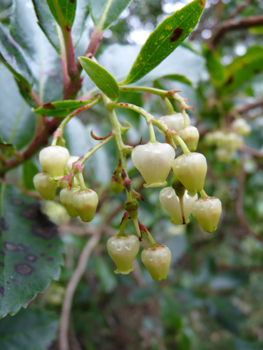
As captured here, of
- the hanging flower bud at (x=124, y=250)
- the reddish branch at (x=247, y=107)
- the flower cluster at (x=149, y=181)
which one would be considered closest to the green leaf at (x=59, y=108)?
the flower cluster at (x=149, y=181)

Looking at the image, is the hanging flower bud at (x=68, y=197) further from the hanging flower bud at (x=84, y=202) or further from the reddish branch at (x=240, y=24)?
the reddish branch at (x=240, y=24)

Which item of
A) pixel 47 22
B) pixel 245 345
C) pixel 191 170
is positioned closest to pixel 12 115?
pixel 47 22

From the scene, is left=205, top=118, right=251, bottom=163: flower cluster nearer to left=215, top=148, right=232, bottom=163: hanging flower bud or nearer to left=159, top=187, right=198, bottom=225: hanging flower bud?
left=215, top=148, right=232, bottom=163: hanging flower bud

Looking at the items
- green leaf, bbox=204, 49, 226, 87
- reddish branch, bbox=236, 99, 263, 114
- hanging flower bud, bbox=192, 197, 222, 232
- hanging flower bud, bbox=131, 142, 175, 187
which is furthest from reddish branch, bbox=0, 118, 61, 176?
reddish branch, bbox=236, 99, 263, 114

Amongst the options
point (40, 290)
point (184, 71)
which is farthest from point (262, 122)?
point (40, 290)

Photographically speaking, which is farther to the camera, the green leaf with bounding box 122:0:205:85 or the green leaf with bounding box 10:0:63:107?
the green leaf with bounding box 10:0:63:107

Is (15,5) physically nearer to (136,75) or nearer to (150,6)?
(136,75)
